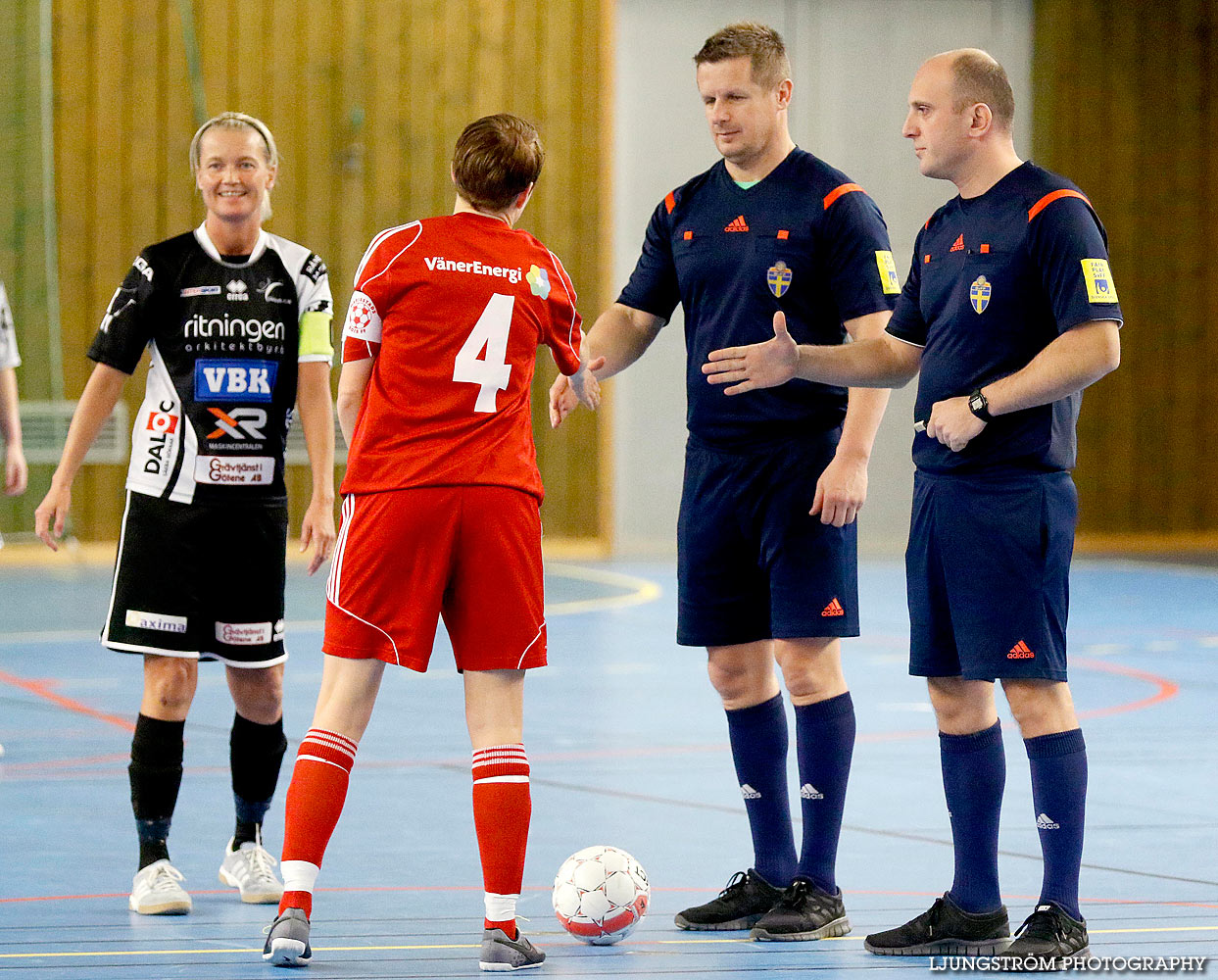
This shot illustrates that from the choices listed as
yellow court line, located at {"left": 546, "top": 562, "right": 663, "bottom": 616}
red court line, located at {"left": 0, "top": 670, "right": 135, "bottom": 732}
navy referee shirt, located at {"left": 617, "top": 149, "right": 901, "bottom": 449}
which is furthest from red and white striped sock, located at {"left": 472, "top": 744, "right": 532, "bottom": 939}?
yellow court line, located at {"left": 546, "top": 562, "right": 663, "bottom": 616}

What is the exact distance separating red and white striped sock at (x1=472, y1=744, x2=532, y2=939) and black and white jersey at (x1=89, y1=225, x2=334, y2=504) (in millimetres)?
1191

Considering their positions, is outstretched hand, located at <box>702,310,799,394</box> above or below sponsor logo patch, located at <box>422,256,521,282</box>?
below

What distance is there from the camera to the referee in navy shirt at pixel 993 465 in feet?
12.1

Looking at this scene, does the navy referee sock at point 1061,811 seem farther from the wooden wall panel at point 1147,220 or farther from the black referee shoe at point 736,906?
the wooden wall panel at point 1147,220

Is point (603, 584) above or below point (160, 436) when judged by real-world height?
below

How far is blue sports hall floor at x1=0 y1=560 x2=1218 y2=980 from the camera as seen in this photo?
3859 mm

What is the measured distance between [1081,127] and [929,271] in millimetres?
15252

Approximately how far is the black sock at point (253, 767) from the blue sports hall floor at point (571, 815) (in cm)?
21

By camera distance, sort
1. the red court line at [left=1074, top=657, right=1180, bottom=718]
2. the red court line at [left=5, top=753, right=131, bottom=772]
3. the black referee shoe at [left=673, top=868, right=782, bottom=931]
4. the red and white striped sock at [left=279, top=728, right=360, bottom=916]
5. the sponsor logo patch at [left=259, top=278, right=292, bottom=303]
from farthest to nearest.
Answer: the red court line at [left=1074, top=657, right=1180, bottom=718] < the red court line at [left=5, top=753, right=131, bottom=772] < the sponsor logo patch at [left=259, top=278, right=292, bottom=303] < the black referee shoe at [left=673, top=868, right=782, bottom=931] < the red and white striped sock at [left=279, top=728, right=360, bottom=916]

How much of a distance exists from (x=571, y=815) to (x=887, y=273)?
2.17m

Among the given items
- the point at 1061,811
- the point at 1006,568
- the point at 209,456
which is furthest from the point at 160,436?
the point at 1061,811

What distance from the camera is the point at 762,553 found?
4.29m

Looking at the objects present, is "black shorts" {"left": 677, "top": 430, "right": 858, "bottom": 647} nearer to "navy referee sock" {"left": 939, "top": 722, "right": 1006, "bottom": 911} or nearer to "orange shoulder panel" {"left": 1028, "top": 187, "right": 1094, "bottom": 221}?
"navy referee sock" {"left": 939, "top": 722, "right": 1006, "bottom": 911}

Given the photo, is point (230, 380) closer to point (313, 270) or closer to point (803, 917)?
point (313, 270)
